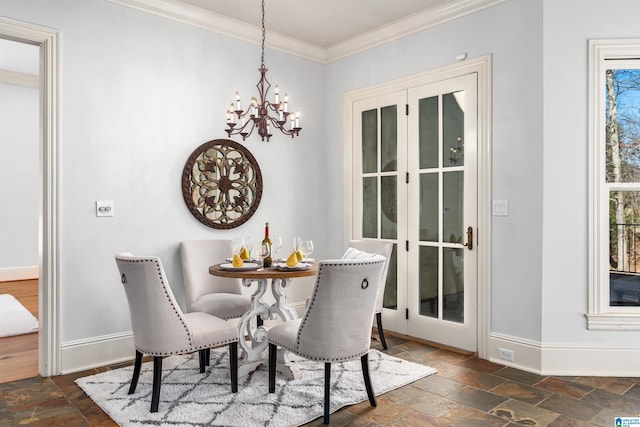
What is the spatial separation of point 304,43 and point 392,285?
2.57 metres

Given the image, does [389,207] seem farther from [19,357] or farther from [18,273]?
[18,273]

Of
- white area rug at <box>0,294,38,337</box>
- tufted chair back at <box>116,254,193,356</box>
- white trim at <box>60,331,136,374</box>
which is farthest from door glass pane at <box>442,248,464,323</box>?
white area rug at <box>0,294,38,337</box>

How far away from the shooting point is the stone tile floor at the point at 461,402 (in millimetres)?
2568

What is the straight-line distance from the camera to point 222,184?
13.6 ft

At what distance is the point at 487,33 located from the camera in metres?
3.60

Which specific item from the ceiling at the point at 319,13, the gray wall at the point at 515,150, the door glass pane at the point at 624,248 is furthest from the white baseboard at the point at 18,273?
the door glass pane at the point at 624,248

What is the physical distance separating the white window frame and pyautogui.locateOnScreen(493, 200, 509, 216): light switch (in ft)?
1.79

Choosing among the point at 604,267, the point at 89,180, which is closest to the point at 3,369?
the point at 89,180

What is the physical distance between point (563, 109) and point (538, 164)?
1.35 ft

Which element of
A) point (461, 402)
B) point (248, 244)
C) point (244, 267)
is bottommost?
point (461, 402)

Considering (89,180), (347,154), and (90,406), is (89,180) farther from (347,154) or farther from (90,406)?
(347,154)

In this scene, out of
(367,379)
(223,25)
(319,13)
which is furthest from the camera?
(223,25)

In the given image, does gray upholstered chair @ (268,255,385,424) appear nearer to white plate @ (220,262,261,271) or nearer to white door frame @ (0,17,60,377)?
white plate @ (220,262,261,271)

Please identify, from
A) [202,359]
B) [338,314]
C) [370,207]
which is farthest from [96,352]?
[370,207]
